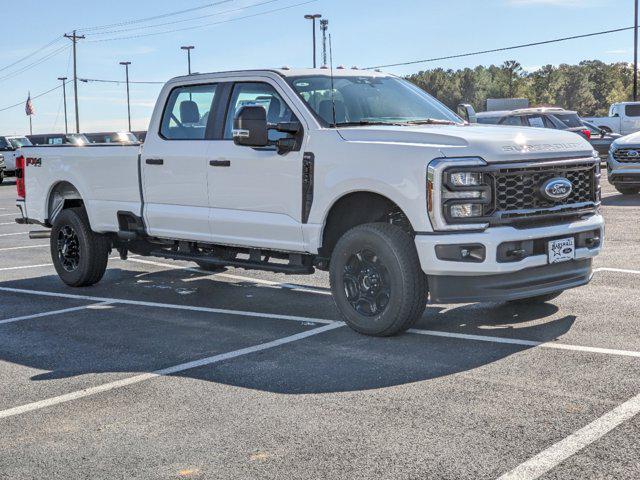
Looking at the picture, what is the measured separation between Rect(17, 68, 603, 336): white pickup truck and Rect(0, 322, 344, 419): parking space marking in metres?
0.43

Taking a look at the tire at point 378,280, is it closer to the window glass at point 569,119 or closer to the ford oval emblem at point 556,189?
the ford oval emblem at point 556,189

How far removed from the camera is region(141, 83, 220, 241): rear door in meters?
8.52

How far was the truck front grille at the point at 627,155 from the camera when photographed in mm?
18141

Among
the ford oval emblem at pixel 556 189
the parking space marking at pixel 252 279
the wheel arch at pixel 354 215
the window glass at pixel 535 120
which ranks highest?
the window glass at pixel 535 120

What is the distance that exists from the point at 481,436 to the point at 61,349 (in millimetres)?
3658

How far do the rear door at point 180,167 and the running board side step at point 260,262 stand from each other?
229mm

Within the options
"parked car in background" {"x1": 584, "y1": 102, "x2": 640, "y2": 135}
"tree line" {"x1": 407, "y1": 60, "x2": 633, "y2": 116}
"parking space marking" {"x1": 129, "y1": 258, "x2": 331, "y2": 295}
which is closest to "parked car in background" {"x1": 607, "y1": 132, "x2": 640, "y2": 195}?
"parking space marking" {"x1": 129, "y1": 258, "x2": 331, "y2": 295}

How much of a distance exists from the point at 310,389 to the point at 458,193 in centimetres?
184

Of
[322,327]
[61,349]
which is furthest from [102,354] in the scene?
[322,327]

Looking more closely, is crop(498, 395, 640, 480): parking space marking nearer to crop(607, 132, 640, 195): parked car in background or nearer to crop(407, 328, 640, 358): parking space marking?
crop(407, 328, 640, 358): parking space marking

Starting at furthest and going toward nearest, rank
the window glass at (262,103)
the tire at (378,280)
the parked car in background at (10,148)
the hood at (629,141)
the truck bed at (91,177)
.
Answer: the parked car in background at (10,148) < the hood at (629,141) < the truck bed at (91,177) < the window glass at (262,103) < the tire at (378,280)

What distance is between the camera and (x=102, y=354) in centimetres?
684

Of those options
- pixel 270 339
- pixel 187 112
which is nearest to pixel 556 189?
pixel 270 339

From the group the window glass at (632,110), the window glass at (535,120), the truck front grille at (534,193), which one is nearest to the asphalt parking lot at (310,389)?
the truck front grille at (534,193)
